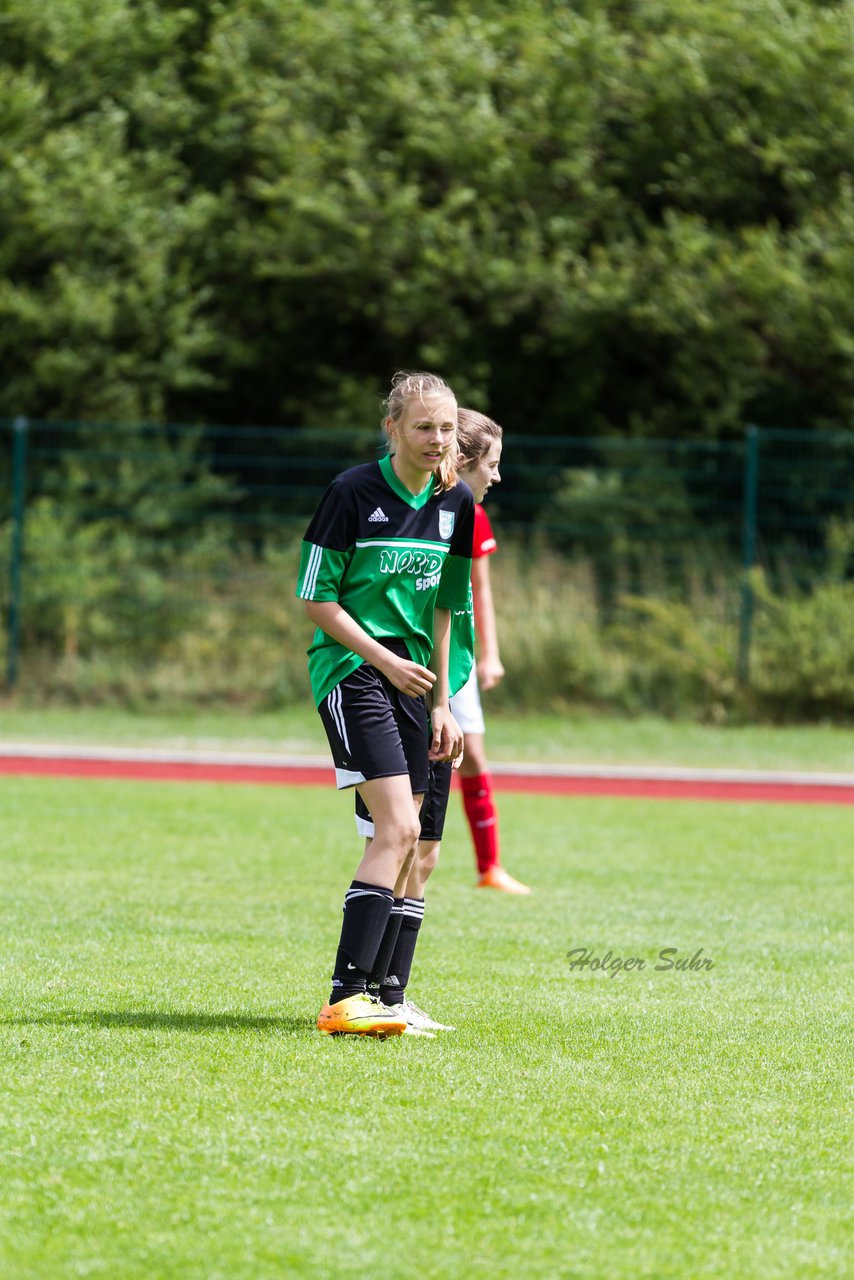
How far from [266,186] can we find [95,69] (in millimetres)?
2516

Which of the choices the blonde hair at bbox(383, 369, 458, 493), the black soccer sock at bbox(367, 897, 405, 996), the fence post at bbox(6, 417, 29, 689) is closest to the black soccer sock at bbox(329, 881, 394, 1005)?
the black soccer sock at bbox(367, 897, 405, 996)

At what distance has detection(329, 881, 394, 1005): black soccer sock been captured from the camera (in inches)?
189

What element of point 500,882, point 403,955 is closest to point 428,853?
point 403,955

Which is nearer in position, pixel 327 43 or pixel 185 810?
pixel 185 810

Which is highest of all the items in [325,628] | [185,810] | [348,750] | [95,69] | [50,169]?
[95,69]

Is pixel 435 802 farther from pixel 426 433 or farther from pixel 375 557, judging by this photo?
pixel 426 433

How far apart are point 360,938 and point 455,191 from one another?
1532cm

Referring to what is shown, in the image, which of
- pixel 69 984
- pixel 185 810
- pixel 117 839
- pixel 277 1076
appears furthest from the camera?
pixel 185 810

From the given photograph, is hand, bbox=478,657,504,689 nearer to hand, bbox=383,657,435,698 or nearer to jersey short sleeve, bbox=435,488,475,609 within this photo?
jersey short sleeve, bbox=435,488,475,609

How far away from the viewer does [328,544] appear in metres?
4.79

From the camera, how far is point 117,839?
8.86 metres

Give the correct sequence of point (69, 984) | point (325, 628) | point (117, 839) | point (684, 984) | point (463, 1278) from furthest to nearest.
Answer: point (117, 839) → point (684, 984) → point (69, 984) → point (325, 628) → point (463, 1278)

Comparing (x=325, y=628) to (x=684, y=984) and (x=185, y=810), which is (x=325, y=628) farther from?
(x=185, y=810)

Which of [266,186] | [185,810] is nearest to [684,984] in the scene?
[185,810]
